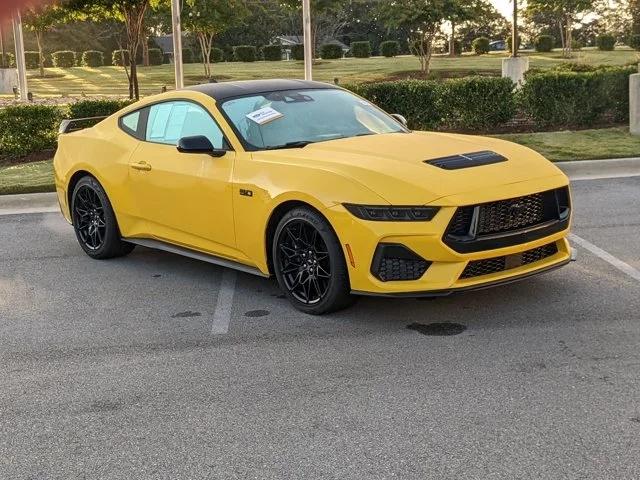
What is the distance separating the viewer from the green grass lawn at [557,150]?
10812 mm

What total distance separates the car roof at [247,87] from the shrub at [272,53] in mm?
50814

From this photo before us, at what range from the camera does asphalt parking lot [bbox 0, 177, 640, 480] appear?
3.34m

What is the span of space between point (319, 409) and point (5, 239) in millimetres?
5496

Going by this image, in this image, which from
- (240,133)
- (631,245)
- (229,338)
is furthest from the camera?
(631,245)

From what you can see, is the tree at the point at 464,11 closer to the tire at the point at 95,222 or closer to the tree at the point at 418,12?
the tree at the point at 418,12

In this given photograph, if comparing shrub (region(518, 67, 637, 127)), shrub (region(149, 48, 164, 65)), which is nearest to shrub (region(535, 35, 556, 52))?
shrub (region(149, 48, 164, 65))

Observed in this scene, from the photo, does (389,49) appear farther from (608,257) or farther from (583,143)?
(608,257)

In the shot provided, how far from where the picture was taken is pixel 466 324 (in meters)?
5.04

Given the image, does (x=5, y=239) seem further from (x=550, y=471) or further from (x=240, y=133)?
(x=550, y=471)

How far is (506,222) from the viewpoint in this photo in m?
4.98

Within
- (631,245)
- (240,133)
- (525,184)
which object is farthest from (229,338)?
(631,245)

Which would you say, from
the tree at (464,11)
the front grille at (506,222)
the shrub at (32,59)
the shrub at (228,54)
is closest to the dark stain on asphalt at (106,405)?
the front grille at (506,222)

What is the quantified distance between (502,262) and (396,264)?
2.23ft

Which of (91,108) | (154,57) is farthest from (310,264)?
(154,57)
